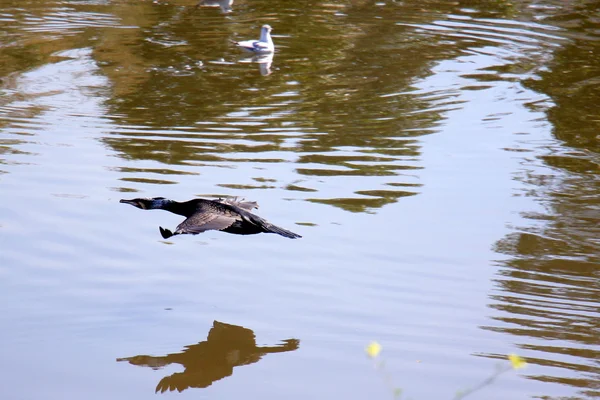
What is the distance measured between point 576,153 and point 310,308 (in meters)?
4.56

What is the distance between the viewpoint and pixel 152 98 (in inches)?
464

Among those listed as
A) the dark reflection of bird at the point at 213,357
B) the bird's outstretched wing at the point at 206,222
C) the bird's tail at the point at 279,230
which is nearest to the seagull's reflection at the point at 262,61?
the bird's tail at the point at 279,230

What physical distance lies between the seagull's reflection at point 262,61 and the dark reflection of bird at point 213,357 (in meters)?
8.03

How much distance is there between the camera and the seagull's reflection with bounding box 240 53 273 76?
44.8 feet

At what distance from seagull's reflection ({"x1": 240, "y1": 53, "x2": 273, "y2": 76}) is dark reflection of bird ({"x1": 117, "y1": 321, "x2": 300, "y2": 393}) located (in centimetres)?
803

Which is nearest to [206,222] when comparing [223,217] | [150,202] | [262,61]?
[223,217]

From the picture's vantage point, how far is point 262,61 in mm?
14133

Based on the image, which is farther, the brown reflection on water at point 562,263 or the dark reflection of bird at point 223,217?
the dark reflection of bird at point 223,217

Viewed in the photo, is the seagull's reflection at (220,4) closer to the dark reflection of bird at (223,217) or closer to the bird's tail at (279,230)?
the dark reflection of bird at (223,217)

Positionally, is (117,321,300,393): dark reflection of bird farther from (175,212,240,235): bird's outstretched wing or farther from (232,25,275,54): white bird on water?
(232,25,275,54): white bird on water

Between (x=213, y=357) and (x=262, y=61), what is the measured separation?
892cm

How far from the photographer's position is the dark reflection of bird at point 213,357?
17.8 feet

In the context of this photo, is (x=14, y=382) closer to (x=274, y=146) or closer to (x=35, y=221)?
(x=35, y=221)

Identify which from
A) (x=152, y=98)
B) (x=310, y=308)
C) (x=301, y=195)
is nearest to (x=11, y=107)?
(x=152, y=98)
